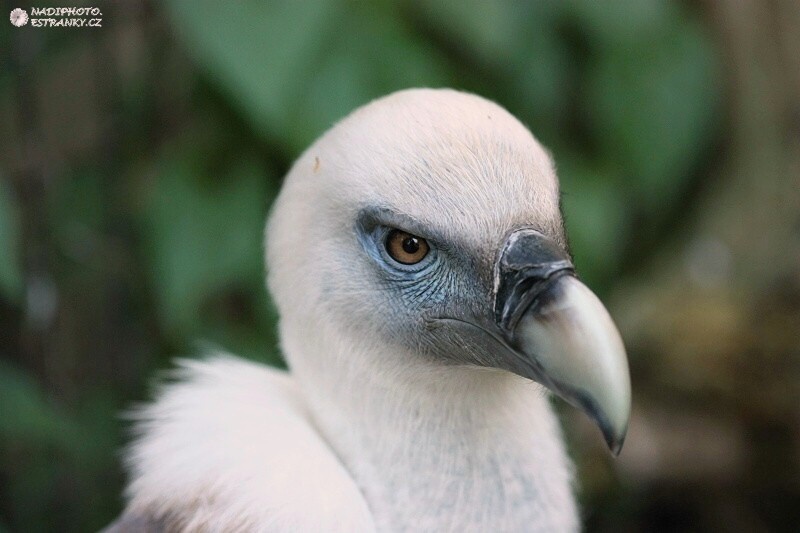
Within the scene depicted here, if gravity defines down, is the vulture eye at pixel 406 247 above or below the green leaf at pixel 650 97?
below

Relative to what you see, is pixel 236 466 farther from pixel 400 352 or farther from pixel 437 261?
pixel 437 261

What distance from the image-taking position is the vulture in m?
0.95

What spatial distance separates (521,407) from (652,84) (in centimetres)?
123

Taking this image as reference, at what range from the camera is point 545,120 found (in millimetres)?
2039

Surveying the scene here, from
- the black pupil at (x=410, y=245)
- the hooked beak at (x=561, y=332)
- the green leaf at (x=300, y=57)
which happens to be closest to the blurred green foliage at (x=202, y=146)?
the green leaf at (x=300, y=57)

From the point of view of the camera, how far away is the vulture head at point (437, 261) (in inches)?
34.1

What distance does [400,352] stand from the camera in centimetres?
104

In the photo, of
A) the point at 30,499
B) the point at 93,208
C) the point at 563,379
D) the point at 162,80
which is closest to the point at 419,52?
the point at 162,80

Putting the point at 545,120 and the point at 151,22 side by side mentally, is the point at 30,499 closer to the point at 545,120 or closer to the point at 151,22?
the point at 151,22

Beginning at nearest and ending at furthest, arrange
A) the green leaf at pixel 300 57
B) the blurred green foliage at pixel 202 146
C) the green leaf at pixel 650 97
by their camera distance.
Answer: the green leaf at pixel 300 57 → the blurred green foliage at pixel 202 146 → the green leaf at pixel 650 97

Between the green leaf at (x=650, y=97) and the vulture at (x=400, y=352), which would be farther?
the green leaf at (x=650, y=97)

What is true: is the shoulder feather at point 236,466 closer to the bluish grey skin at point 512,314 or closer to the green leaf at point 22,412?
the bluish grey skin at point 512,314

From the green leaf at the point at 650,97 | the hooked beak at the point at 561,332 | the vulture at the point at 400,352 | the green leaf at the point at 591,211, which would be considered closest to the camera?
the hooked beak at the point at 561,332

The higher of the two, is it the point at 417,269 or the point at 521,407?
the point at 417,269
